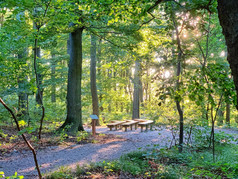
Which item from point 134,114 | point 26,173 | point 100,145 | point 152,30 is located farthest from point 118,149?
point 134,114

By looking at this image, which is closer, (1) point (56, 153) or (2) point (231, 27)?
(2) point (231, 27)

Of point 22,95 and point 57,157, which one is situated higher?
point 22,95

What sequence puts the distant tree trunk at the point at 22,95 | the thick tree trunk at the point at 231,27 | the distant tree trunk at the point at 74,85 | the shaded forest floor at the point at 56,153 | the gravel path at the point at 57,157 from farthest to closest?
the distant tree trunk at the point at 74,85
the distant tree trunk at the point at 22,95
the shaded forest floor at the point at 56,153
the gravel path at the point at 57,157
the thick tree trunk at the point at 231,27

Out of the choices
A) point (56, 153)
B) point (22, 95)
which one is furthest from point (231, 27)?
point (22, 95)

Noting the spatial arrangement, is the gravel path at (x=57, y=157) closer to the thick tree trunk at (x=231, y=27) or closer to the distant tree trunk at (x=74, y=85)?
the distant tree trunk at (x=74, y=85)

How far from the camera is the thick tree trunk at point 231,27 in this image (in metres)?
1.58

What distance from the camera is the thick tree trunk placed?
5.18 feet

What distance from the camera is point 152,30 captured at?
24.5ft

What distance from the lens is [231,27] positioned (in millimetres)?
1610

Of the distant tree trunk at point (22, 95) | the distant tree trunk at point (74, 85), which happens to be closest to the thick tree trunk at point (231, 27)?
the distant tree trunk at point (22, 95)

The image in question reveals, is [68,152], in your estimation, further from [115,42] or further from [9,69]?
[115,42]

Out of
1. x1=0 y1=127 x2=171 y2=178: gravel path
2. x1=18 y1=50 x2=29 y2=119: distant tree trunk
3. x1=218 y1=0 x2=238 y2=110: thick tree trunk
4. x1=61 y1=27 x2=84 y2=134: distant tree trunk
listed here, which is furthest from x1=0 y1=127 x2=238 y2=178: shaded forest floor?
x1=218 y1=0 x2=238 y2=110: thick tree trunk

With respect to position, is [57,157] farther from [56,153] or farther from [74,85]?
[74,85]

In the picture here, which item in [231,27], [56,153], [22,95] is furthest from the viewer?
[22,95]
